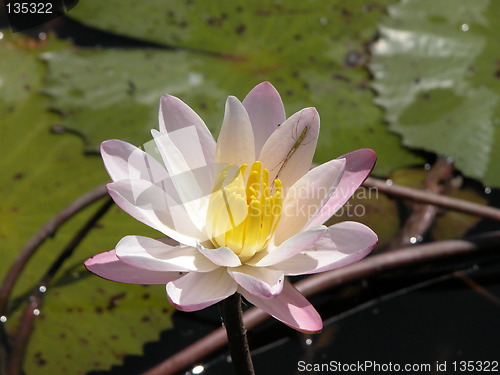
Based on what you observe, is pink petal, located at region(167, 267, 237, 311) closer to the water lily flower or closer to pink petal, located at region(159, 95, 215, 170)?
the water lily flower

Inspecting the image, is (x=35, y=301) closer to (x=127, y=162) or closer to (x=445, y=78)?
(x=127, y=162)

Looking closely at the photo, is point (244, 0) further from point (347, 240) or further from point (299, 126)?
point (347, 240)

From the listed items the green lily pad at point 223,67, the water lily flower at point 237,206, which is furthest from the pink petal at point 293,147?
the green lily pad at point 223,67

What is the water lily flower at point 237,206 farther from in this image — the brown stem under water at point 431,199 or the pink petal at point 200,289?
the brown stem under water at point 431,199

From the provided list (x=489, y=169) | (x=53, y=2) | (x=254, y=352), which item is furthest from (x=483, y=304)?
(x=53, y=2)

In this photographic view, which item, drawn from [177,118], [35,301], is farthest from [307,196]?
[35,301]
